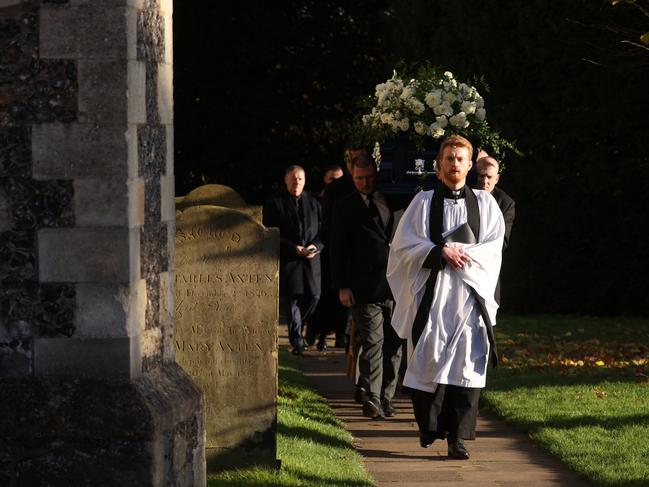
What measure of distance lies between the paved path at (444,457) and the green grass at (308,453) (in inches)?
5.5

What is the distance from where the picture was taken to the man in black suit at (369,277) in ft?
39.4

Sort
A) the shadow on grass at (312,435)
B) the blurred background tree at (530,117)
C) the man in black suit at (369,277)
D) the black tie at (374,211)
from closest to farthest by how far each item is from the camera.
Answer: the shadow on grass at (312,435) < the man in black suit at (369,277) < the black tie at (374,211) < the blurred background tree at (530,117)

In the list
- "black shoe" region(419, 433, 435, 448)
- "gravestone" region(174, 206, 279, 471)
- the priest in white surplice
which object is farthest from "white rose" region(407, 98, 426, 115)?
"gravestone" region(174, 206, 279, 471)

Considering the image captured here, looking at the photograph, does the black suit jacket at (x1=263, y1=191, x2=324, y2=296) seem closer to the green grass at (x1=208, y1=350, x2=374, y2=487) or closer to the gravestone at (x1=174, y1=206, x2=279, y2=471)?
the green grass at (x1=208, y1=350, x2=374, y2=487)

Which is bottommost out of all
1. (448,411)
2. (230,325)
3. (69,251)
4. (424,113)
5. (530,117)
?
(448,411)

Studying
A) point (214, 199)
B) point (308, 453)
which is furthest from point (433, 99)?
point (308, 453)

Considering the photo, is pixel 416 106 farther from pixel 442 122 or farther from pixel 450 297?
pixel 450 297

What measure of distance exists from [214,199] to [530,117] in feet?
35.6

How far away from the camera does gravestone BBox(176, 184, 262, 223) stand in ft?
39.0

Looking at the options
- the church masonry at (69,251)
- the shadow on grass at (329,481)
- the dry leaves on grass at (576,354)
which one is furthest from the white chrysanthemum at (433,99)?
the church masonry at (69,251)

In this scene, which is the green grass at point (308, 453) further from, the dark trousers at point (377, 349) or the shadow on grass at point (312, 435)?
the dark trousers at point (377, 349)

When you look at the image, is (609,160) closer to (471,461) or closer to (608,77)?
(608,77)

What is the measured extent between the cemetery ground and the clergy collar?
1.83 m

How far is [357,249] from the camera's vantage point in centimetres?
1238
